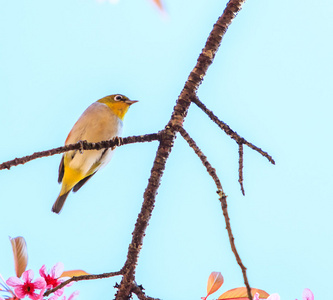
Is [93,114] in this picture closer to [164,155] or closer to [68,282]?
[164,155]

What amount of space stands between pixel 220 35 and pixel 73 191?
10.4ft

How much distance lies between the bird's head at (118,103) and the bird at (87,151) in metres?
0.01

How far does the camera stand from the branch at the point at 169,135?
2107 millimetres

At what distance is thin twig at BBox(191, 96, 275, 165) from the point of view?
6.40 feet

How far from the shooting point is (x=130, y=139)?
7.24 ft

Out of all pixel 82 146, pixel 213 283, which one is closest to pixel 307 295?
pixel 213 283

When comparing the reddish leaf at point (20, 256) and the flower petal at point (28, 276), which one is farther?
the reddish leaf at point (20, 256)

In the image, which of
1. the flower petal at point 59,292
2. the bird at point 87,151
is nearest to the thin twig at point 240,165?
the flower petal at point 59,292

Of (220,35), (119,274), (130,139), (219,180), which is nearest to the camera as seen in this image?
(219,180)

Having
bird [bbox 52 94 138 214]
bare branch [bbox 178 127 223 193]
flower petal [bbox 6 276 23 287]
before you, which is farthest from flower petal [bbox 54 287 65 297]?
bird [bbox 52 94 138 214]

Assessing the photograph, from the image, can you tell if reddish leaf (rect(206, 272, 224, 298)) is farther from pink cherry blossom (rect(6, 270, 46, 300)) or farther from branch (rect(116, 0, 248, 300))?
pink cherry blossom (rect(6, 270, 46, 300))

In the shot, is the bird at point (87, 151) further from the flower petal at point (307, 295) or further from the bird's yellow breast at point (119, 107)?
the flower petal at point (307, 295)

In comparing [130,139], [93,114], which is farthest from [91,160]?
[130,139]

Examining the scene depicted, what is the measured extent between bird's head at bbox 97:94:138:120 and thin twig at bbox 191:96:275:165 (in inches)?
108
